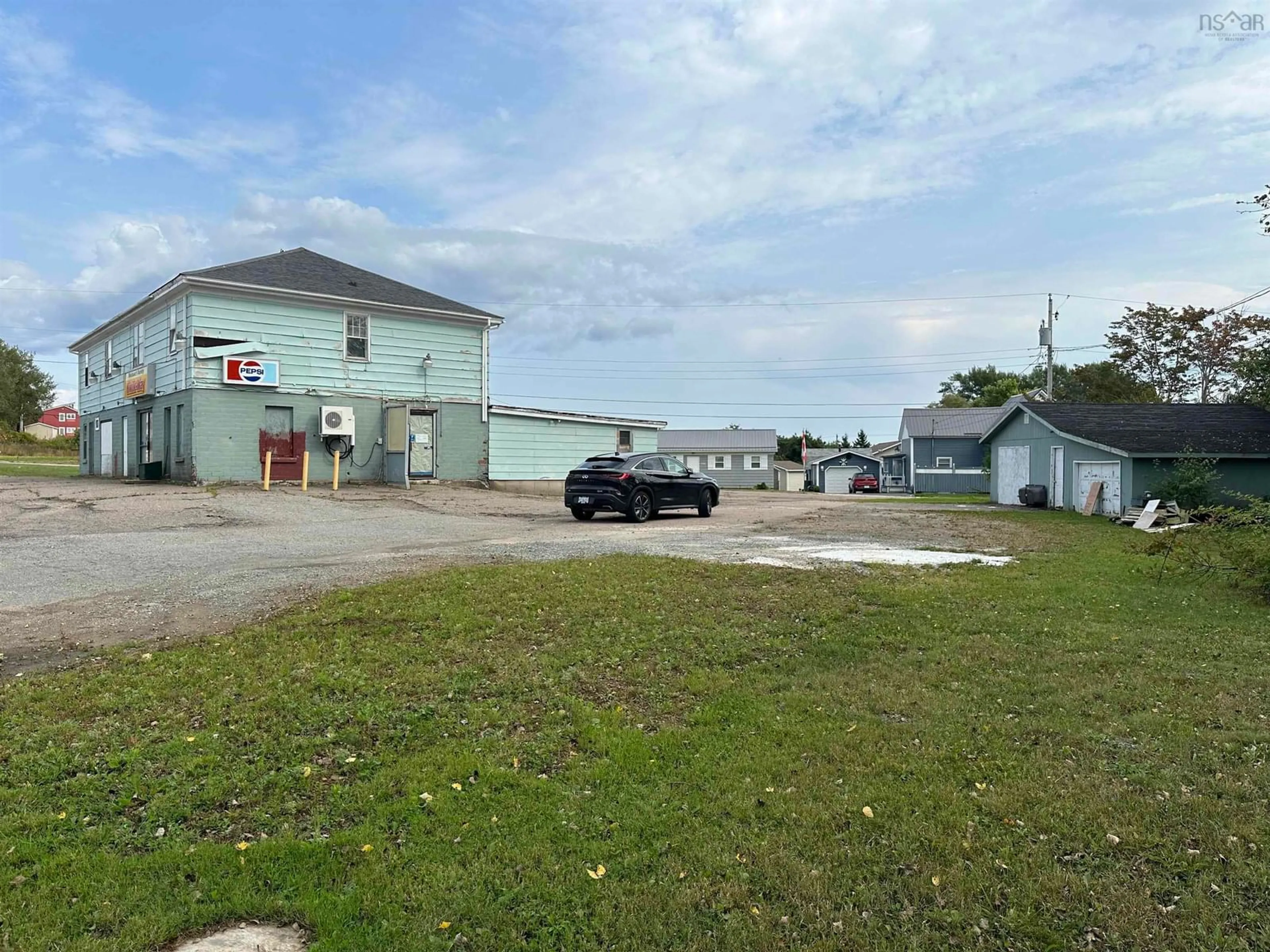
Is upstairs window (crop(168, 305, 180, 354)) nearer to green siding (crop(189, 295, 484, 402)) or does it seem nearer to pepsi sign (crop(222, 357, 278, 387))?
green siding (crop(189, 295, 484, 402))

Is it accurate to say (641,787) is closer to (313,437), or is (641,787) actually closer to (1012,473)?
(313,437)

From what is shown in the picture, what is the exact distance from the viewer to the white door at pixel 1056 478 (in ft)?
81.5

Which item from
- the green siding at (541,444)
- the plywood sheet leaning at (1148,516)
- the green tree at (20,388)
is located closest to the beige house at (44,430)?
the green tree at (20,388)

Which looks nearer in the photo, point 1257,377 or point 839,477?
point 1257,377

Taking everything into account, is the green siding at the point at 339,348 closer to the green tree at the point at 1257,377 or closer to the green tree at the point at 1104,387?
the green tree at the point at 1257,377

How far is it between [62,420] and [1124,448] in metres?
128

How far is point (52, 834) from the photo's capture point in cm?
355

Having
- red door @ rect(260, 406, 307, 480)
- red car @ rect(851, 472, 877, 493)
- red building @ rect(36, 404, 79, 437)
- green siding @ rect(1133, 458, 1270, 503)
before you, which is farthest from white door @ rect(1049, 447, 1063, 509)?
red building @ rect(36, 404, 79, 437)

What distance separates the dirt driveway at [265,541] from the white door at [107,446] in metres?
5.56

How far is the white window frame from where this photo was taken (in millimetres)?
23625

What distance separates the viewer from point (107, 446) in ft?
92.7

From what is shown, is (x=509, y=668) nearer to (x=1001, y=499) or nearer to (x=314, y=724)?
(x=314, y=724)

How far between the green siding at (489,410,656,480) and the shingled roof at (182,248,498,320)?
3558mm

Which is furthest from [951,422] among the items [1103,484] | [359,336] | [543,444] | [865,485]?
[359,336]
